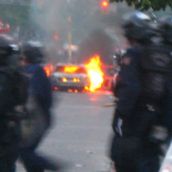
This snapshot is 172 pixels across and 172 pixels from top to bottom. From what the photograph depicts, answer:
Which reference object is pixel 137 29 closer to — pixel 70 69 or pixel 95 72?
pixel 70 69

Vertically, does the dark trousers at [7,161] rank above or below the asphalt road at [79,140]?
above

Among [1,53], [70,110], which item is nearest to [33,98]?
[1,53]

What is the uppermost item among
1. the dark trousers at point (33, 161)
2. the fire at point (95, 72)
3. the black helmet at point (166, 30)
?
the black helmet at point (166, 30)

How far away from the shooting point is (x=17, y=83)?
8.20 meters

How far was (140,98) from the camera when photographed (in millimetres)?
8227

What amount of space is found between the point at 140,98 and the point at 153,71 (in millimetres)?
238

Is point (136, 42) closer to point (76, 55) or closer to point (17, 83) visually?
point (17, 83)

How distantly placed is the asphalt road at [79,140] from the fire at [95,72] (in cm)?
2103

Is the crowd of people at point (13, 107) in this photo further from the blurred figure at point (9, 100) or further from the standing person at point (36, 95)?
the standing person at point (36, 95)

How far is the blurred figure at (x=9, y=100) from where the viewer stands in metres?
8.13

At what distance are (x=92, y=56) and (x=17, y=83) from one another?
160 feet

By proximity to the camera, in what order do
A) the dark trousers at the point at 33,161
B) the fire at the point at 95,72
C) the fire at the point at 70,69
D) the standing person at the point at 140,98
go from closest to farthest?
the standing person at the point at 140,98 < the dark trousers at the point at 33,161 < the fire at the point at 70,69 < the fire at the point at 95,72


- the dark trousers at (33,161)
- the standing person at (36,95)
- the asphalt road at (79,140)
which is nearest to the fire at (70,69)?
the asphalt road at (79,140)

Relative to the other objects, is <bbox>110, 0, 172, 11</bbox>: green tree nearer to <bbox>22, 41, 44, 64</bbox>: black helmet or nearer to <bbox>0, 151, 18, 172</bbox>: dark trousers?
<bbox>22, 41, 44, 64</bbox>: black helmet
